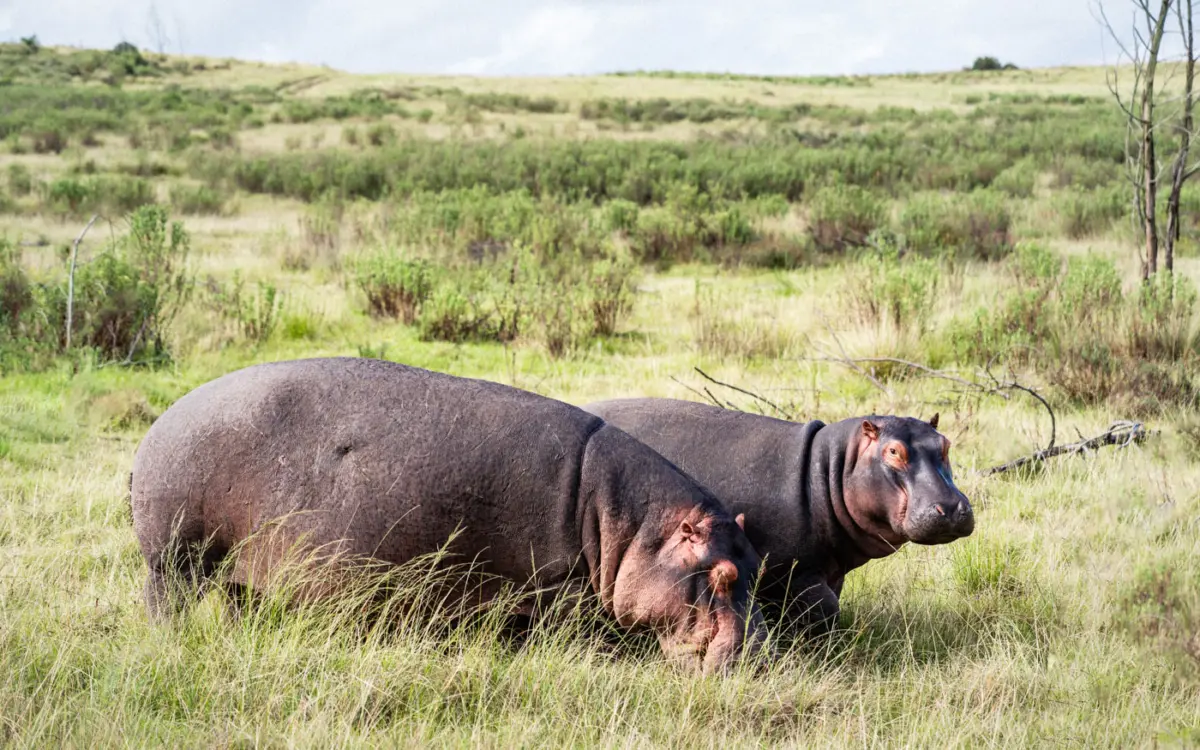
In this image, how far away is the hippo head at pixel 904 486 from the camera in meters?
3.67

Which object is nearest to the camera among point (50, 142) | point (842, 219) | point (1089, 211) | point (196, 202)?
point (842, 219)

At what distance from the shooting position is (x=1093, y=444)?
630 centimetres

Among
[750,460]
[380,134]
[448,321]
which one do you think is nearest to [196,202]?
[448,321]

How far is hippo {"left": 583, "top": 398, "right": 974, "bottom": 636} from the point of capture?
3822 mm

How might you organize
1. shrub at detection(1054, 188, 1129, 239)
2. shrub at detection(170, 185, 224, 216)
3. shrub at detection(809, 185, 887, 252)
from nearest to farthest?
shrub at detection(809, 185, 887, 252) → shrub at detection(1054, 188, 1129, 239) → shrub at detection(170, 185, 224, 216)

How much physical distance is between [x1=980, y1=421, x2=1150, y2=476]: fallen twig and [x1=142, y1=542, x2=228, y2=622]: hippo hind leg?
167 inches

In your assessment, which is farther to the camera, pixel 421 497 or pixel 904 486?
pixel 904 486

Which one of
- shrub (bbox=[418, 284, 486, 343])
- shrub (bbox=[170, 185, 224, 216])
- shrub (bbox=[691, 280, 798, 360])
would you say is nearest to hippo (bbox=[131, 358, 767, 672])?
shrub (bbox=[691, 280, 798, 360])

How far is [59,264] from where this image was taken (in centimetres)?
1096

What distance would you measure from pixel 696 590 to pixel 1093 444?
398 centimetres

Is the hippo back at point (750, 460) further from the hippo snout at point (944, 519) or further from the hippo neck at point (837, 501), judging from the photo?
the hippo snout at point (944, 519)

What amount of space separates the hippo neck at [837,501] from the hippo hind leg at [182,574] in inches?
89.2

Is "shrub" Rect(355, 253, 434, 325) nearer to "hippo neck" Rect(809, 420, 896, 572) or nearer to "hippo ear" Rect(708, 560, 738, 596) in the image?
"hippo neck" Rect(809, 420, 896, 572)

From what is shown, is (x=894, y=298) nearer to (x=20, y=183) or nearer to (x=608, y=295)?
(x=608, y=295)
